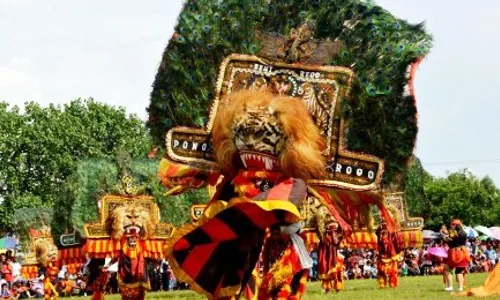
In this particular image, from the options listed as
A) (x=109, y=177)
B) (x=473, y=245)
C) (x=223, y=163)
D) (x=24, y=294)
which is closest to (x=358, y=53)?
(x=223, y=163)

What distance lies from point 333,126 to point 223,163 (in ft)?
9.51

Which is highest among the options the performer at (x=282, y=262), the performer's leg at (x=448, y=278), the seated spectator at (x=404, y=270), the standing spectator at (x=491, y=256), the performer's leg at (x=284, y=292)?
the standing spectator at (x=491, y=256)

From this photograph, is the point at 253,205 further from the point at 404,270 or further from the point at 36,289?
the point at 404,270

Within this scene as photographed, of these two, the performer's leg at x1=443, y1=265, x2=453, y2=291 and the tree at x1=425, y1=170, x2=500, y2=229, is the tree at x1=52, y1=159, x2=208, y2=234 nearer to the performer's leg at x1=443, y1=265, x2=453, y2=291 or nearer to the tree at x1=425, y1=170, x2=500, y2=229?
the performer's leg at x1=443, y1=265, x2=453, y2=291

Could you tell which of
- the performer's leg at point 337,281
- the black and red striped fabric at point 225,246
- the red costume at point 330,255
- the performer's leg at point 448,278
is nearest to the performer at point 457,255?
the performer's leg at point 448,278

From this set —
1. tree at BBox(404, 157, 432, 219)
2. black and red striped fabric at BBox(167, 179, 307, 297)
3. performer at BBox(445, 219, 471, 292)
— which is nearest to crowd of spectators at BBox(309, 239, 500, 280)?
tree at BBox(404, 157, 432, 219)

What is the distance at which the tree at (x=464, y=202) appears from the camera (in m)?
77.7

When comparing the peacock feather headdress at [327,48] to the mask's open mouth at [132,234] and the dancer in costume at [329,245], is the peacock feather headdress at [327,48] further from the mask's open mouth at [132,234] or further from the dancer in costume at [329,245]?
the dancer in costume at [329,245]

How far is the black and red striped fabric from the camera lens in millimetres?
8750

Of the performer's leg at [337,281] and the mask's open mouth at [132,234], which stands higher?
the mask's open mouth at [132,234]

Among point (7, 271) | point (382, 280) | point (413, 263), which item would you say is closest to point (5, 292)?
point (7, 271)

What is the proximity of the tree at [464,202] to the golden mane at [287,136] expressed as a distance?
66819 millimetres

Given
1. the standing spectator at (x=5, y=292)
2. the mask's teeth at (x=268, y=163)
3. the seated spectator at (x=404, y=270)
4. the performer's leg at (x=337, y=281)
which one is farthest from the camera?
the seated spectator at (x=404, y=270)

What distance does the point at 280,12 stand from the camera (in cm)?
1410
